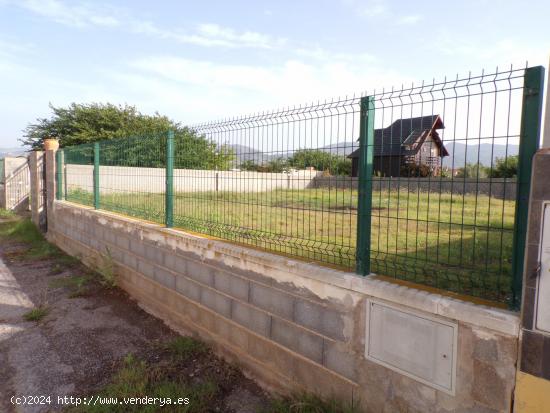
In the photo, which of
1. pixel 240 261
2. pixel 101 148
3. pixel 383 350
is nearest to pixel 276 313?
pixel 240 261

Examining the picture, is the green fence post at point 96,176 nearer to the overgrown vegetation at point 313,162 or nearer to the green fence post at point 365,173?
the overgrown vegetation at point 313,162

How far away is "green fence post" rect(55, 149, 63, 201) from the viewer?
314 inches

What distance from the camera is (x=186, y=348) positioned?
3.64 metres

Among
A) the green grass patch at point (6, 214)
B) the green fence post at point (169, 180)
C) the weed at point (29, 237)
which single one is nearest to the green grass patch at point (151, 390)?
the green fence post at point (169, 180)

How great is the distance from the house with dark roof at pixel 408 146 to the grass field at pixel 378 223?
7.1 inches

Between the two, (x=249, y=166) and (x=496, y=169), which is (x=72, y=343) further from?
(x=496, y=169)

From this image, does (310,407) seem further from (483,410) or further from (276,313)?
(483,410)

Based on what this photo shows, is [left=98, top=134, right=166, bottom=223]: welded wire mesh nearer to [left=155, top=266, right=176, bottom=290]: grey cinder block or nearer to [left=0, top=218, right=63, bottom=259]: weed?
[left=155, top=266, right=176, bottom=290]: grey cinder block

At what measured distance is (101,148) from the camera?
20.7 feet

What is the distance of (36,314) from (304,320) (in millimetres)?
3509

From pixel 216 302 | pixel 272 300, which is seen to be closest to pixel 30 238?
pixel 216 302

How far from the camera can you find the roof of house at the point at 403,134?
2.16 metres

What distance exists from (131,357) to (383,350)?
2.33 m

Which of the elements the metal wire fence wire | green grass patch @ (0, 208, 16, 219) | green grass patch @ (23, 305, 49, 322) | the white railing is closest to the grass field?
the metal wire fence wire
